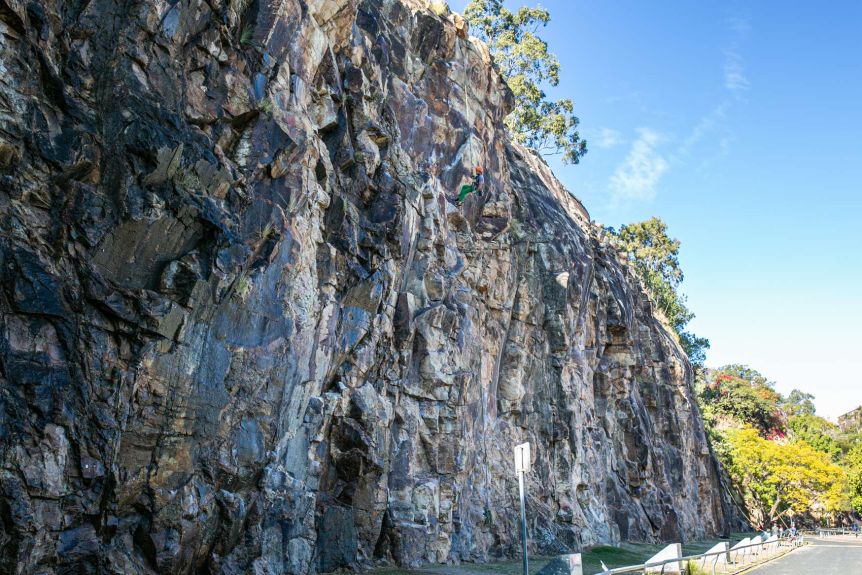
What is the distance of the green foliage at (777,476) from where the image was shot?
59438mm

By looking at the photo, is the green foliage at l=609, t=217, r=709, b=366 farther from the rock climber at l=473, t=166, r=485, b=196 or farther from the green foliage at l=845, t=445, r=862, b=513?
the rock climber at l=473, t=166, r=485, b=196

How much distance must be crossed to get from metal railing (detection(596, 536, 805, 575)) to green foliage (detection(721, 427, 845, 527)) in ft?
87.0

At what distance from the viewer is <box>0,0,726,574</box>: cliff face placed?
10547 millimetres

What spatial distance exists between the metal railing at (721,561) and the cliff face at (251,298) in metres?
6.27

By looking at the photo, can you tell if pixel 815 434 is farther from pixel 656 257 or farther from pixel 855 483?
pixel 656 257

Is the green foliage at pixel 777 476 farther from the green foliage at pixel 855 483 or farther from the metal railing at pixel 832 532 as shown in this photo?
the green foliage at pixel 855 483

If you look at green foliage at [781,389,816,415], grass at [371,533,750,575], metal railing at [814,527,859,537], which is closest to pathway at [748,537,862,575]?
grass at [371,533,750,575]

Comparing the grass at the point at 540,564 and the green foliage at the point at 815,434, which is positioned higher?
the green foliage at the point at 815,434

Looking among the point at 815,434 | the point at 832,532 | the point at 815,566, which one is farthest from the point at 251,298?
the point at 815,434

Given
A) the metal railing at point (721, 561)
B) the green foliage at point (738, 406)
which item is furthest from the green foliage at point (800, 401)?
the metal railing at point (721, 561)

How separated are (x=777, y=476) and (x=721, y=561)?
43.5 metres

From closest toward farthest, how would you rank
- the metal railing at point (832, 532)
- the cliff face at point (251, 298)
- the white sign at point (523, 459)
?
the cliff face at point (251, 298)
the white sign at point (523, 459)
the metal railing at point (832, 532)

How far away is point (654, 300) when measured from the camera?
68.7 m

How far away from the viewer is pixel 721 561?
21844mm
